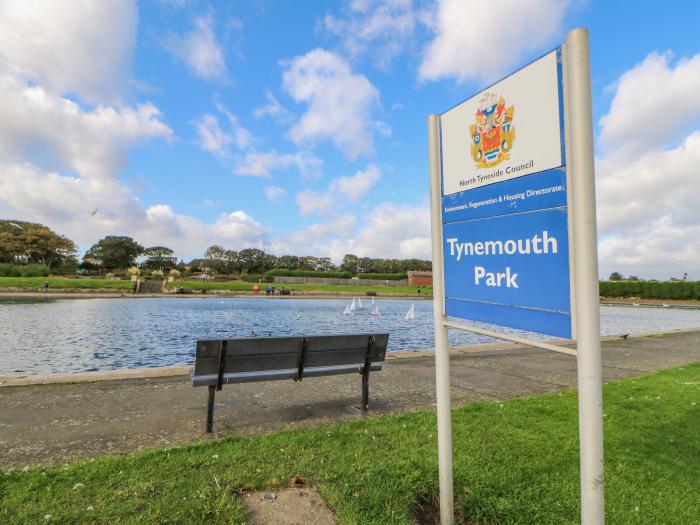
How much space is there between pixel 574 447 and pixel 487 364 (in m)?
4.39

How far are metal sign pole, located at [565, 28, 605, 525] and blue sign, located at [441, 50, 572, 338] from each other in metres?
0.11

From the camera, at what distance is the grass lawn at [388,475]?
2.62 m

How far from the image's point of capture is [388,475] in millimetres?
3088

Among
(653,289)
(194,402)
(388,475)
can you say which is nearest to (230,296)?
(194,402)

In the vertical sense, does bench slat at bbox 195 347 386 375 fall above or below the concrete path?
above

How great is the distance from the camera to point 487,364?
8.04 meters

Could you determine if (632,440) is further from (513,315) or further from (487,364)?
(487,364)

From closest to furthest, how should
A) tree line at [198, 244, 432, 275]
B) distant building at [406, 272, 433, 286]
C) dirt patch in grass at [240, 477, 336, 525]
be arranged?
dirt patch in grass at [240, 477, 336, 525] → distant building at [406, 272, 433, 286] → tree line at [198, 244, 432, 275]

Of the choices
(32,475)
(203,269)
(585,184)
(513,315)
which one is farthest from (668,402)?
(203,269)

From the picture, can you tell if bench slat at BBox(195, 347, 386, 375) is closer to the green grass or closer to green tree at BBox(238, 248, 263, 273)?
the green grass

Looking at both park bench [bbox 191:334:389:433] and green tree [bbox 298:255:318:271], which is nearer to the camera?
park bench [bbox 191:334:389:433]

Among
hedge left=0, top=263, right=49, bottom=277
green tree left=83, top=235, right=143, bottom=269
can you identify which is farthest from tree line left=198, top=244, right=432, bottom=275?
hedge left=0, top=263, right=49, bottom=277

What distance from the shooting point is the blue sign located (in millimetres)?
1997

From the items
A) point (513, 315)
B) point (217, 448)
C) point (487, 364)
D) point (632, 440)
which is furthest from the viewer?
point (487, 364)
